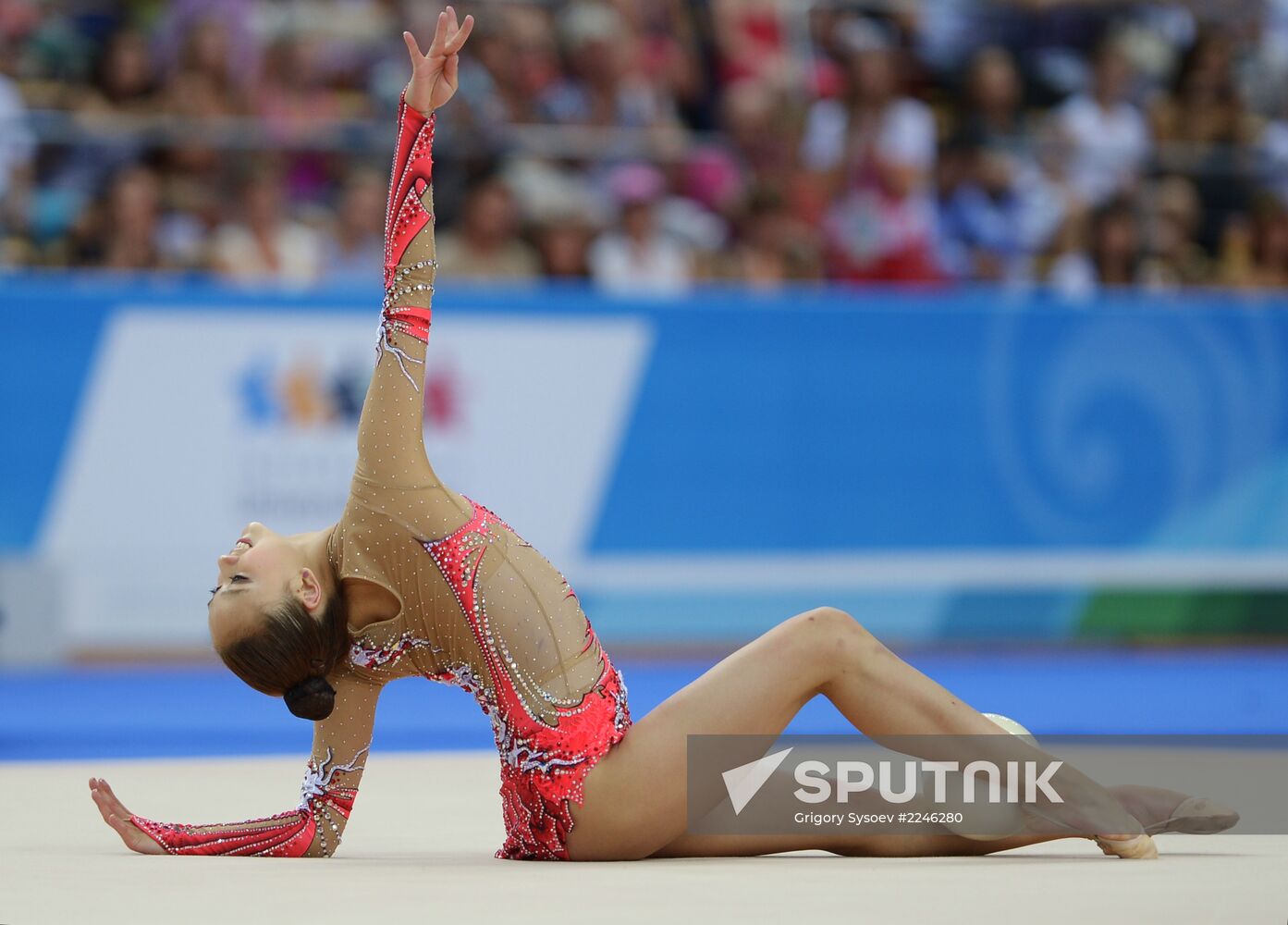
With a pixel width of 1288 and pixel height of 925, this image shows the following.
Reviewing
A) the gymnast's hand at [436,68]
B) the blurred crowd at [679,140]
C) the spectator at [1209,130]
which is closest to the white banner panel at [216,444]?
the blurred crowd at [679,140]

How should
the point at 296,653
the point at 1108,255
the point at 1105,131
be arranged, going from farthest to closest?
1. the point at 1105,131
2. the point at 1108,255
3. the point at 296,653

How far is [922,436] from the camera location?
8531 millimetres

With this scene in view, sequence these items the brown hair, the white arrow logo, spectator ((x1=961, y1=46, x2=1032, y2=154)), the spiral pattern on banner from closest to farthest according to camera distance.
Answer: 1. the brown hair
2. the white arrow logo
3. the spiral pattern on banner
4. spectator ((x1=961, y1=46, x2=1032, y2=154))

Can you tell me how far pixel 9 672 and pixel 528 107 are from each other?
12.3ft

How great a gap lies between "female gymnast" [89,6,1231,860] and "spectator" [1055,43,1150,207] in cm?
689

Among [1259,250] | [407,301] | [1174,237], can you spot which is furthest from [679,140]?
[407,301]

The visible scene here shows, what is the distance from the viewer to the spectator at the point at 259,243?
816 centimetres

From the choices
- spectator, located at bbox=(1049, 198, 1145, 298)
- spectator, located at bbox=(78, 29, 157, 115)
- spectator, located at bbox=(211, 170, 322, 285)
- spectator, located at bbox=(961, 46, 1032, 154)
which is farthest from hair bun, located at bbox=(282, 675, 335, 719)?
spectator, located at bbox=(961, 46, 1032, 154)

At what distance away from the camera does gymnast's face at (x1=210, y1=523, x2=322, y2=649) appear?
10.9ft

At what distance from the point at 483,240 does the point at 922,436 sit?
228 cm

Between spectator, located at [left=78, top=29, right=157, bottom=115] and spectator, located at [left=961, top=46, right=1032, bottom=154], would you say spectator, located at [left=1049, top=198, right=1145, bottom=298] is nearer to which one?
spectator, located at [left=961, top=46, right=1032, bottom=154]

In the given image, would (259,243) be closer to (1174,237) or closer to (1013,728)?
(1174,237)

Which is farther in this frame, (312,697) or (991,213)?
(991,213)

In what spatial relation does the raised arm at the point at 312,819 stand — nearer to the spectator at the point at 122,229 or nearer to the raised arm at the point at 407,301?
the raised arm at the point at 407,301
